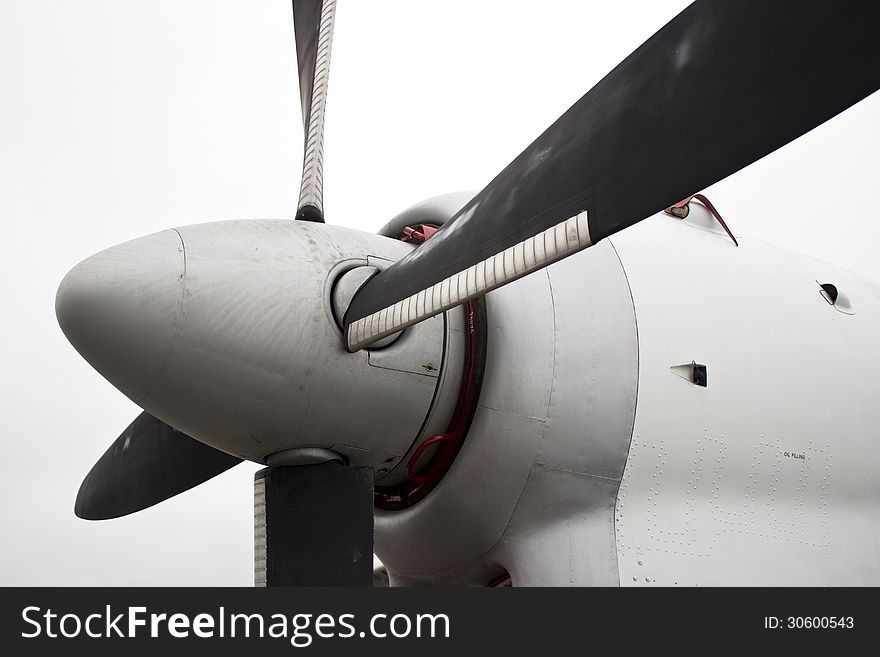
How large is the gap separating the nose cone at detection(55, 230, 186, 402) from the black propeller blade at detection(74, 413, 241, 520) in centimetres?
148

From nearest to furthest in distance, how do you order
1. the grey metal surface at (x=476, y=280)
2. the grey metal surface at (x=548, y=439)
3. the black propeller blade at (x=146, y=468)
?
the grey metal surface at (x=476, y=280) → the grey metal surface at (x=548, y=439) → the black propeller blade at (x=146, y=468)

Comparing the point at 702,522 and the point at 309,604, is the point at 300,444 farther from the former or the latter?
the point at 702,522

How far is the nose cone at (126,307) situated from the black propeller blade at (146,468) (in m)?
1.48

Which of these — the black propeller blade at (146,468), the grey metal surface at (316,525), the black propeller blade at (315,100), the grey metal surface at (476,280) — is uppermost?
the black propeller blade at (315,100)

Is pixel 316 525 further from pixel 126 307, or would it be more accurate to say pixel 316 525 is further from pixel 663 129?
pixel 663 129

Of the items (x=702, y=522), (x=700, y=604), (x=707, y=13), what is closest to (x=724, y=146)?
(x=707, y=13)

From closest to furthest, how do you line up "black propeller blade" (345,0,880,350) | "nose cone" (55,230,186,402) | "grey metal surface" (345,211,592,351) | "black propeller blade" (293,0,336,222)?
"black propeller blade" (345,0,880,350), "grey metal surface" (345,211,592,351), "nose cone" (55,230,186,402), "black propeller blade" (293,0,336,222)

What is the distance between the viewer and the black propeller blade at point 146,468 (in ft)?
18.6

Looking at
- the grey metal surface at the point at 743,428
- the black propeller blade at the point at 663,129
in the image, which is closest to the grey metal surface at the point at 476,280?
the black propeller blade at the point at 663,129

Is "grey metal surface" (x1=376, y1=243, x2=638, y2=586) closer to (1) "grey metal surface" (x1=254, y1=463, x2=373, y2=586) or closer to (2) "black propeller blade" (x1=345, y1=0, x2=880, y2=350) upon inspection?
(1) "grey metal surface" (x1=254, y1=463, x2=373, y2=586)

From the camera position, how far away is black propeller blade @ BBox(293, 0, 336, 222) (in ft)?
16.5

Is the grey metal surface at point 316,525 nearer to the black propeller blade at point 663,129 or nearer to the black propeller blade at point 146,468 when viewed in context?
the black propeller blade at point 663,129

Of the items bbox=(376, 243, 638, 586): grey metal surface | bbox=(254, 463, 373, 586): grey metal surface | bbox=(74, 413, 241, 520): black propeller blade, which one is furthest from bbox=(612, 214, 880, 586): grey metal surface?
bbox=(74, 413, 241, 520): black propeller blade

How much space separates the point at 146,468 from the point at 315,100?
2719mm
